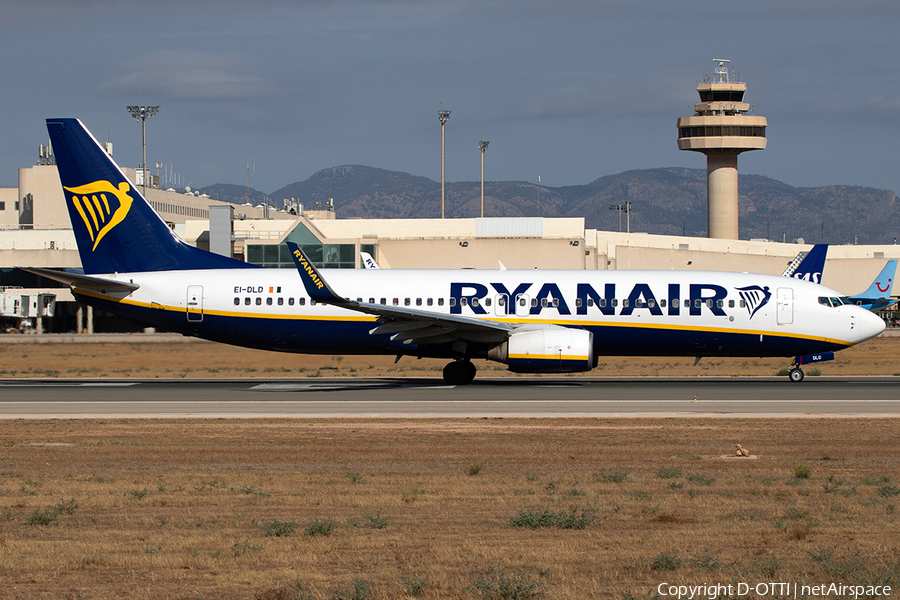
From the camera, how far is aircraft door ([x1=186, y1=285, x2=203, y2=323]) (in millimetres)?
31797

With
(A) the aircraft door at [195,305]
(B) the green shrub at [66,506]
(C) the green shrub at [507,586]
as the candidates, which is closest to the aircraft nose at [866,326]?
(A) the aircraft door at [195,305]

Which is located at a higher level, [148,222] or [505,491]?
[148,222]

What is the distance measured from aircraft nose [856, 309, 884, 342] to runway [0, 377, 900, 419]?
167cm

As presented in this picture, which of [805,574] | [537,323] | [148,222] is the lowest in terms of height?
[805,574]

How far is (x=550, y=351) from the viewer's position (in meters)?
29.2

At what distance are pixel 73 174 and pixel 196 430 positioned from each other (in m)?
15.1

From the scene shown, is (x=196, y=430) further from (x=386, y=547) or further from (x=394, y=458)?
(x=386, y=547)

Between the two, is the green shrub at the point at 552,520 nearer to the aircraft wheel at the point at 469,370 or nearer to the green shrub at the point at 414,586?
the green shrub at the point at 414,586

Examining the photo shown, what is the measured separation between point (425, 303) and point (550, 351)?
15.8ft

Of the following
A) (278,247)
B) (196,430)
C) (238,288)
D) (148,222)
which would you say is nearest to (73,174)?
(148,222)

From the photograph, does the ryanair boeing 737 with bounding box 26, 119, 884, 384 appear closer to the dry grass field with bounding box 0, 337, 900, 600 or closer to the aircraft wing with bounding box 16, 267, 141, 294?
the aircraft wing with bounding box 16, 267, 141, 294

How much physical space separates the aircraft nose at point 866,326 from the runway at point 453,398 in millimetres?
1673

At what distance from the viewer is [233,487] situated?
1427 cm

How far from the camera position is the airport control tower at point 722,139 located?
126 m
